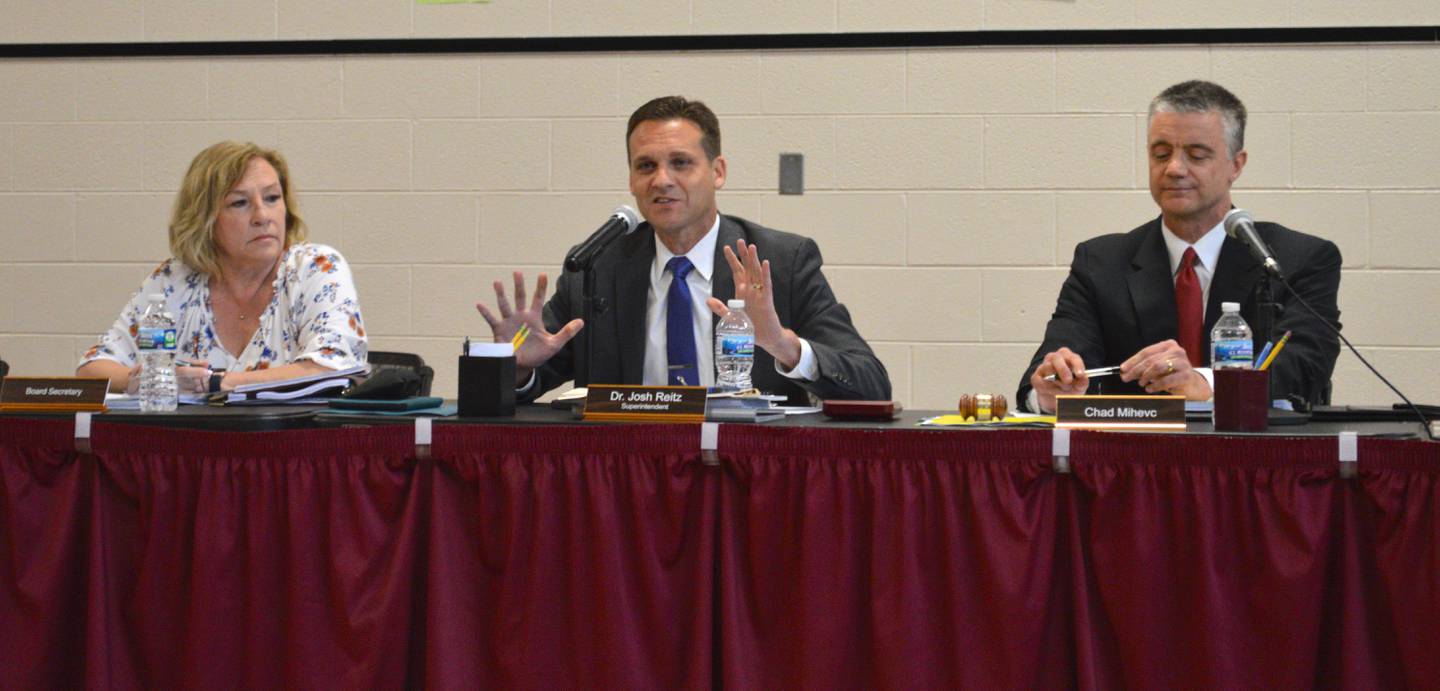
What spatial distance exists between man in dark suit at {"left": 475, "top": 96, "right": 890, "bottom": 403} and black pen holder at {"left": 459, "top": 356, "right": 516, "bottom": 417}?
0.56 m

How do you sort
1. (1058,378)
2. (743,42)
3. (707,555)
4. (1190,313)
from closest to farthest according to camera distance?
(707,555), (1058,378), (1190,313), (743,42)

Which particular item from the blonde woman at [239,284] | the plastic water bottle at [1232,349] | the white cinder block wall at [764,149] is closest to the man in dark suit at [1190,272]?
the plastic water bottle at [1232,349]

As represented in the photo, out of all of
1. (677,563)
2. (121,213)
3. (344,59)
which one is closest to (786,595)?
(677,563)

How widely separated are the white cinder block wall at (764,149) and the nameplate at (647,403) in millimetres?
1790

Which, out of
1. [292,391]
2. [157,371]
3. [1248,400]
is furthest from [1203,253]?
[157,371]

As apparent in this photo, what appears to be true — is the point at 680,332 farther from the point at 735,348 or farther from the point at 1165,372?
the point at 1165,372

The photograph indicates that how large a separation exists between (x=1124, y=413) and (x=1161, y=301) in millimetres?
867

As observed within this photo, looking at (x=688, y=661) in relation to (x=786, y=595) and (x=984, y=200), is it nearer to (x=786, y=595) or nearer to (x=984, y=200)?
(x=786, y=595)

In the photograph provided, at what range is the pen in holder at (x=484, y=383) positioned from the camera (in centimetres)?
205

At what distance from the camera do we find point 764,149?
12.1 feet

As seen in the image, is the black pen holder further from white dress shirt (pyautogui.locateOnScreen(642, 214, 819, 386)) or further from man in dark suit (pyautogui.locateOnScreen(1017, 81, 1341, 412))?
man in dark suit (pyautogui.locateOnScreen(1017, 81, 1341, 412))

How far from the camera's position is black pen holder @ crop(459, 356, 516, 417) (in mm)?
2047

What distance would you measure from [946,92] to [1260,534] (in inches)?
84.9

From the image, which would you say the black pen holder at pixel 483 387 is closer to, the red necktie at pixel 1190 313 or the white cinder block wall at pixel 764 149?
the red necktie at pixel 1190 313
